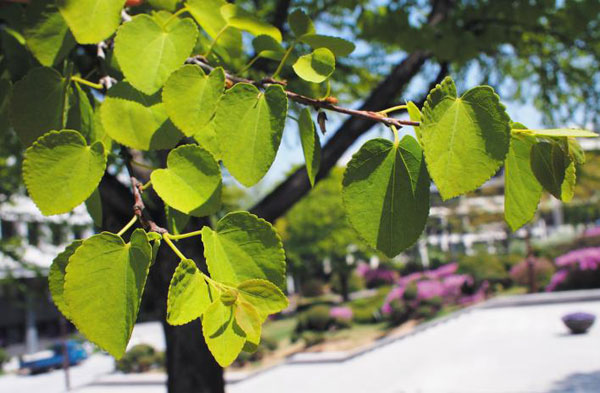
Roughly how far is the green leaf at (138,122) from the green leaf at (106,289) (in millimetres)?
186

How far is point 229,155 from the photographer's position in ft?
1.83

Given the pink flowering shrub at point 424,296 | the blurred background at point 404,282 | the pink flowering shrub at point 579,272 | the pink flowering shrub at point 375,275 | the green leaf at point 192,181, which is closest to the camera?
the green leaf at point 192,181

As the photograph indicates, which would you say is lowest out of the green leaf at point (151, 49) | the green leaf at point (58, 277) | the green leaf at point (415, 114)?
the green leaf at point (58, 277)

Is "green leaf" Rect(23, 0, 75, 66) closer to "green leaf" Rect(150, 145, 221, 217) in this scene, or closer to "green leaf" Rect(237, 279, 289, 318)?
"green leaf" Rect(150, 145, 221, 217)

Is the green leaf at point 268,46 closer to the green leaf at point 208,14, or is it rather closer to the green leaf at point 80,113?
the green leaf at point 208,14

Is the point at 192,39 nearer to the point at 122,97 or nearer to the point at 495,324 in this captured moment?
the point at 122,97

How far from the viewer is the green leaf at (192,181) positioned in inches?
22.3

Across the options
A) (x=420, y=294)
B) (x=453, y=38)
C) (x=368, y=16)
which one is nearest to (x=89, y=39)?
(x=453, y=38)

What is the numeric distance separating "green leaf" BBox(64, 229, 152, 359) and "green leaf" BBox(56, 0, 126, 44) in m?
0.31

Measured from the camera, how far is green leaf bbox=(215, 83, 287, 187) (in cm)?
56

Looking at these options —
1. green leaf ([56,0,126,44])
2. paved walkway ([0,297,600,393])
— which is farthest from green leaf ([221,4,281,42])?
paved walkway ([0,297,600,393])

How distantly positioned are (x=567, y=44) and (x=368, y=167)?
3.69m

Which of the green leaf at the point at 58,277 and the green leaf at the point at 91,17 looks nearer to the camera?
the green leaf at the point at 58,277

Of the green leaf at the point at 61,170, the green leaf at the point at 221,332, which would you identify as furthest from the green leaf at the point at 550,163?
the green leaf at the point at 61,170
